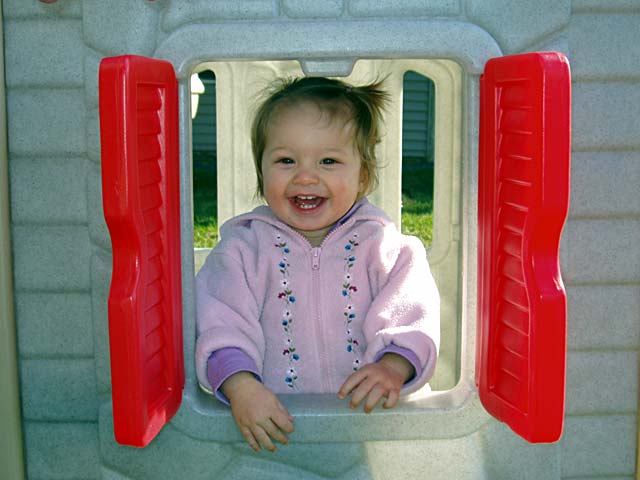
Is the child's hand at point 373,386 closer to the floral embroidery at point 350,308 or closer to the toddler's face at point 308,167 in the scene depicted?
the floral embroidery at point 350,308

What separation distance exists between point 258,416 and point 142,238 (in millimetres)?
462

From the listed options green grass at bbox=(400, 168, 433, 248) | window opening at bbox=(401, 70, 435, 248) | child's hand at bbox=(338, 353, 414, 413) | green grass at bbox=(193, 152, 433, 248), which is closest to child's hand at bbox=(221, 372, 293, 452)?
child's hand at bbox=(338, 353, 414, 413)

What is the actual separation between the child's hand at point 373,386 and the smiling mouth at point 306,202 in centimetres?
43

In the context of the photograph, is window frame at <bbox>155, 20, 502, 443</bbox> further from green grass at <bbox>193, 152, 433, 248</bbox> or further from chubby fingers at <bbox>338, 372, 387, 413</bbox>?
green grass at <bbox>193, 152, 433, 248</bbox>

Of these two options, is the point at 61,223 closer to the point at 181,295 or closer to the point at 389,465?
the point at 181,295

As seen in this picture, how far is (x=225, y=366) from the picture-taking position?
1.97m

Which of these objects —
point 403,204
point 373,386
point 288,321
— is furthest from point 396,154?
point 403,204

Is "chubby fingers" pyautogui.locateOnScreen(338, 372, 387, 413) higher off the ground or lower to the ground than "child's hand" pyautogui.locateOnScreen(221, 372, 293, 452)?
higher

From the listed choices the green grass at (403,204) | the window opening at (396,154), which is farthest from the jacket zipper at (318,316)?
the green grass at (403,204)

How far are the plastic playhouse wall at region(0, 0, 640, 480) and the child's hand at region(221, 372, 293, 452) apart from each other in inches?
3.7

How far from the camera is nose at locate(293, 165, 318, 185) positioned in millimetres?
2133

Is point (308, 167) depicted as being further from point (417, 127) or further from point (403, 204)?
point (417, 127)

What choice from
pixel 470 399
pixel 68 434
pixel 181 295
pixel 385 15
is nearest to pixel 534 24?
pixel 385 15

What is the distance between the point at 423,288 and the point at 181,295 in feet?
1.86
